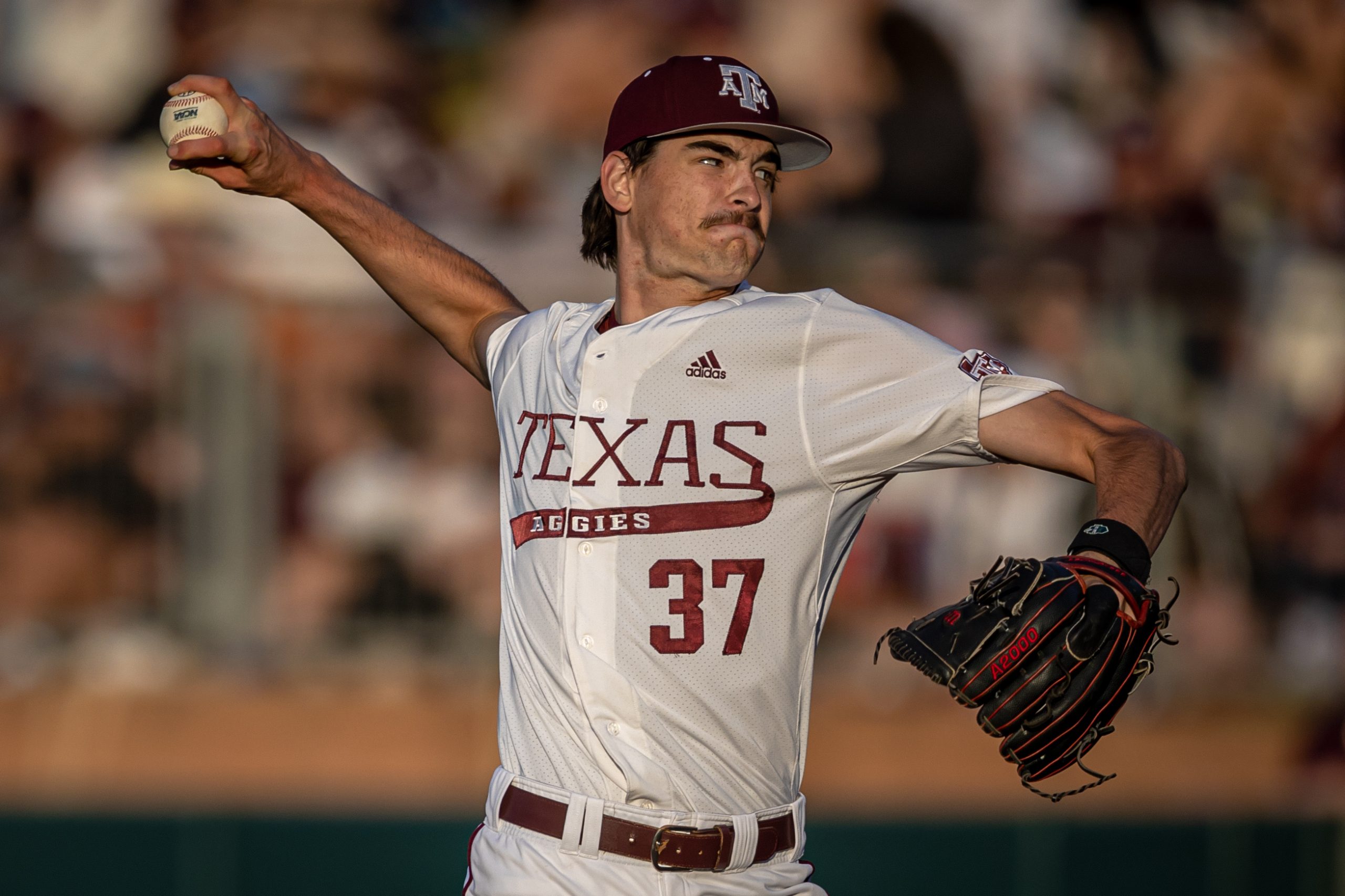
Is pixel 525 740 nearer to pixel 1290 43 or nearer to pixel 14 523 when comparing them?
pixel 14 523

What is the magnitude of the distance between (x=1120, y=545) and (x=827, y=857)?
3.88 meters

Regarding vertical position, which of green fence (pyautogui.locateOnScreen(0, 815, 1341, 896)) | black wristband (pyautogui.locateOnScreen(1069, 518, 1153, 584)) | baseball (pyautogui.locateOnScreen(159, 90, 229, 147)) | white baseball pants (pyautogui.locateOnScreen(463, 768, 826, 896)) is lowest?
green fence (pyautogui.locateOnScreen(0, 815, 1341, 896))

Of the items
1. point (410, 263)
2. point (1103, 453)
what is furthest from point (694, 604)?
point (410, 263)

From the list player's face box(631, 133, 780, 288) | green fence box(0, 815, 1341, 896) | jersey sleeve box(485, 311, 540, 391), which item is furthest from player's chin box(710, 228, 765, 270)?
green fence box(0, 815, 1341, 896)

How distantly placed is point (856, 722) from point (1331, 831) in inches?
78.7

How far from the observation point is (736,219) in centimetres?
367

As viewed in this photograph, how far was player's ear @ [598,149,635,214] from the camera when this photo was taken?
3949mm

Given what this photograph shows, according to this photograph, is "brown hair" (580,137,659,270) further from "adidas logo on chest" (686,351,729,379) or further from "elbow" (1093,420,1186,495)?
"elbow" (1093,420,1186,495)

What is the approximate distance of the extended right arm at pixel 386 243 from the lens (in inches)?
153

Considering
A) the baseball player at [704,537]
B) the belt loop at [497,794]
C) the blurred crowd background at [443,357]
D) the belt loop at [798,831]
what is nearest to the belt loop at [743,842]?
the baseball player at [704,537]

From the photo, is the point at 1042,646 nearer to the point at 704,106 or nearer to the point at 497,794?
the point at 497,794

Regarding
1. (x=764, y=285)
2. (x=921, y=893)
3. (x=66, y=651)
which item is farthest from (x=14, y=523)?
(x=921, y=893)

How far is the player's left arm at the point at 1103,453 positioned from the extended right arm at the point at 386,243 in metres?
1.42

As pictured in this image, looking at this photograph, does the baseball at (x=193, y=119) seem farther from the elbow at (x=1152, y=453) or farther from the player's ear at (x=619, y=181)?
→ the elbow at (x=1152, y=453)
